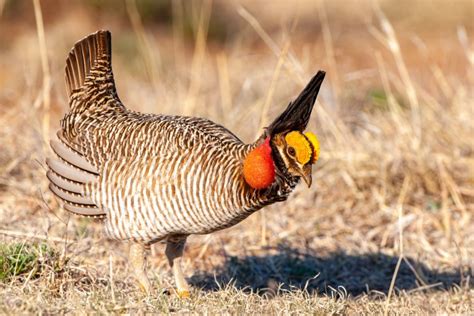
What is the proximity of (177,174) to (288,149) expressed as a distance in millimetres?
544

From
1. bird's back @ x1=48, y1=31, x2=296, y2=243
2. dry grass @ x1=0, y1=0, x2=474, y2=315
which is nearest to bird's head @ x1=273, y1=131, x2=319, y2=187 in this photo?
bird's back @ x1=48, y1=31, x2=296, y2=243

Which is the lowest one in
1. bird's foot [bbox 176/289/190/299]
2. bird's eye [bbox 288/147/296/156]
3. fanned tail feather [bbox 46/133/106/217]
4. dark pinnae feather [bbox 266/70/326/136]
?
bird's foot [bbox 176/289/190/299]

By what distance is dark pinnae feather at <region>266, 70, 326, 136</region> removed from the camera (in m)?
4.28

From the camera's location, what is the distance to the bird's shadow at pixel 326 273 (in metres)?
5.38

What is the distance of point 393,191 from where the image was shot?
6797mm

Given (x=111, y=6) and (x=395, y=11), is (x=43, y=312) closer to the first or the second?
(x=111, y=6)

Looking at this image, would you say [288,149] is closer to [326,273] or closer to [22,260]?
[22,260]

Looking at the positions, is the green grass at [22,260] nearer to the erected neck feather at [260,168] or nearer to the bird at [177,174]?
the bird at [177,174]

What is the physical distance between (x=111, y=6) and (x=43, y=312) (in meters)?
10.2

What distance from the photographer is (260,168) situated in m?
4.21

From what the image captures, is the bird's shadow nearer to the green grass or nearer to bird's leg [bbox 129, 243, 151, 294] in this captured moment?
bird's leg [bbox 129, 243, 151, 294]

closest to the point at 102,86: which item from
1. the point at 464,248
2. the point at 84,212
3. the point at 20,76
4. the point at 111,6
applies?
the point at 84,212

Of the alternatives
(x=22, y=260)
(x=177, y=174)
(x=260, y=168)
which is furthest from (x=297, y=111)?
(x=22, y=260)

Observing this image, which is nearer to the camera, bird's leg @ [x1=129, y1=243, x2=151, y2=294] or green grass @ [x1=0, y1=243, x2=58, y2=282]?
green grass @ [x1=0, y1=243, x2=58, y2=282]
